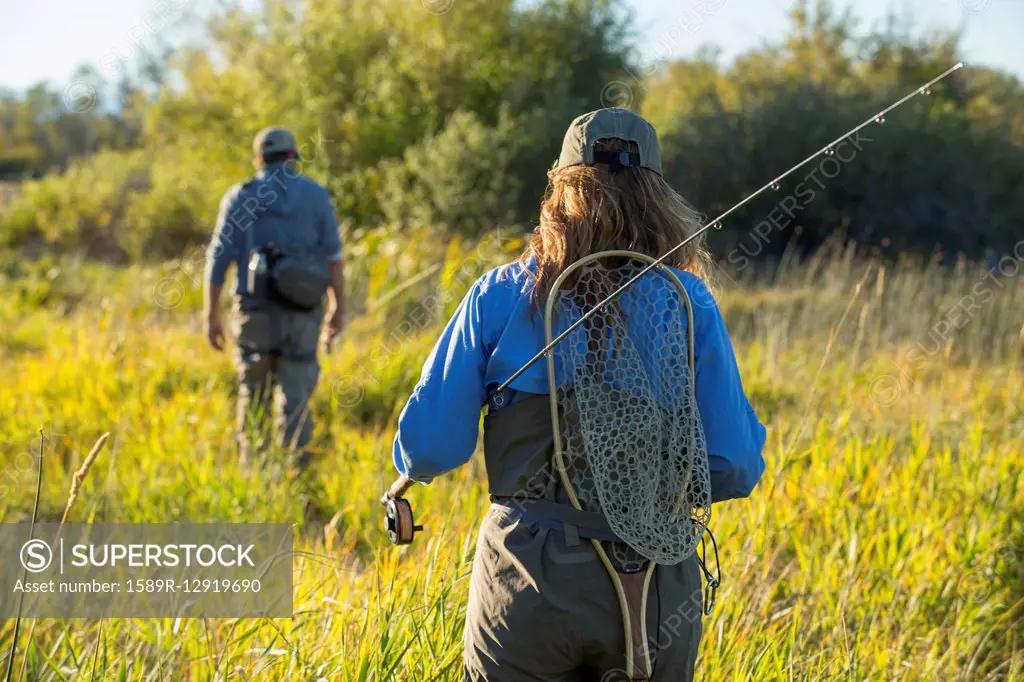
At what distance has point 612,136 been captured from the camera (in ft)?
Result: 6.45

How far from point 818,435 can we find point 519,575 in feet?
8.91

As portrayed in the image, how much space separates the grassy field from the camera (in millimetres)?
2715

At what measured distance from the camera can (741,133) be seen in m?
19.0

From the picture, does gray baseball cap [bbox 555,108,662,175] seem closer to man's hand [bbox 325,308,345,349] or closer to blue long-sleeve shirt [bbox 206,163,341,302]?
blue long-sleeve shirt [bbox 206,163,341,302]

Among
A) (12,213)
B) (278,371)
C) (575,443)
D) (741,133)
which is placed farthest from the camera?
(12,213)

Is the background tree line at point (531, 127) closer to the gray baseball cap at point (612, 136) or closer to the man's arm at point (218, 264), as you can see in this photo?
the man's arm at point (218, 264)

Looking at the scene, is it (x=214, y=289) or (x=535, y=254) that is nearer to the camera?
(x=535, y=254)

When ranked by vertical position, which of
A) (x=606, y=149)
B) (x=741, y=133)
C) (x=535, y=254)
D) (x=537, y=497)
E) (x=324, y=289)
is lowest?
(x=537, y=497)

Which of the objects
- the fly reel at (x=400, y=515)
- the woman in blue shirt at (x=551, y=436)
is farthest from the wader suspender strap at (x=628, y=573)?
the fly reel at (x=400, y=515)

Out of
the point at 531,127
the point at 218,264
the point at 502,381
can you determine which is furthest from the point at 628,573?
the point at 531,127

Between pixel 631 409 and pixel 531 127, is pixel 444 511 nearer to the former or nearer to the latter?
pixel 631 409

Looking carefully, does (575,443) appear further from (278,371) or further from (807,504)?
(278,371)

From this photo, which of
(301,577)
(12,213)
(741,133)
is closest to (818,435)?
(301,577)

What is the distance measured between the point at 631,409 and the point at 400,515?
553mm
